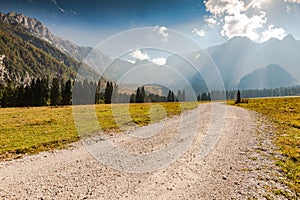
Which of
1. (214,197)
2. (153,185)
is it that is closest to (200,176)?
(214,197)

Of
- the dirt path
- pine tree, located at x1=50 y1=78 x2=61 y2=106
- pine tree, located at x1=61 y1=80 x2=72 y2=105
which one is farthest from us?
pine tree, located at x1=61 y1=80 x2=72 y2=105

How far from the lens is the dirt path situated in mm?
6699

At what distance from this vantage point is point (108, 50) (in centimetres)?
1196

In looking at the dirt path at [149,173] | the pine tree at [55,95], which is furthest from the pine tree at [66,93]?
the dirt path at [149,173]

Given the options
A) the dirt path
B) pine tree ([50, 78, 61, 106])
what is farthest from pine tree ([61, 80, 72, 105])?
the dirt path

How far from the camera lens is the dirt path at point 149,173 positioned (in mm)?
6699

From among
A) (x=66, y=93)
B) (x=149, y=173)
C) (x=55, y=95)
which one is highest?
(x=66, y=93)

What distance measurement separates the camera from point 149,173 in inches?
329

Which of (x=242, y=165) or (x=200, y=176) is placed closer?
(x=200, y=176)

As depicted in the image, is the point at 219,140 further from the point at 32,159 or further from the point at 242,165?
the point at 32,159

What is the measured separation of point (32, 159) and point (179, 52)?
11.6m

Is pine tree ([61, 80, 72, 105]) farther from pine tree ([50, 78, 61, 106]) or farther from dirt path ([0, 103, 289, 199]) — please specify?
dirt path ([0, 103, 289, 199])

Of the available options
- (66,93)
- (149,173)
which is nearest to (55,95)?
(66,93)

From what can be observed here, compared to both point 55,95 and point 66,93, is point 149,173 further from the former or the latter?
point 66,93
